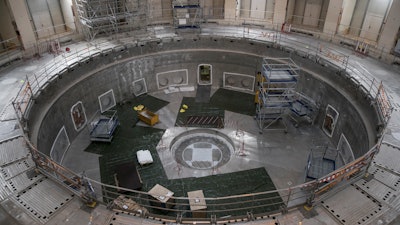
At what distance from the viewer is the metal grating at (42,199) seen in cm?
970

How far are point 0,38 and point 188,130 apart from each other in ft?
46.1

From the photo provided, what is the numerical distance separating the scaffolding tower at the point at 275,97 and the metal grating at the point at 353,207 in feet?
29.8

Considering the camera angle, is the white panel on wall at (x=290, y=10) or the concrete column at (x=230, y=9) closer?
the white panel on wall at (x=290, y=10)

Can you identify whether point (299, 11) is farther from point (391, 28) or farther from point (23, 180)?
point (23, 180)

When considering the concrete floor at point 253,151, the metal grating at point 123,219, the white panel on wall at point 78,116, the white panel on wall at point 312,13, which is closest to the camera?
the metal grating at point 123,219

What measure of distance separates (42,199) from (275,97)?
46.6 feet

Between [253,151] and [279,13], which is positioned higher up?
[279,13]

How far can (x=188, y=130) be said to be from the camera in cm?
1962

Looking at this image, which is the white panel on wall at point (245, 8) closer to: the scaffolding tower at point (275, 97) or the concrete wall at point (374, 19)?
the scaffolding tower at point (275, 97)

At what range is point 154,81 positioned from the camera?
2366cm

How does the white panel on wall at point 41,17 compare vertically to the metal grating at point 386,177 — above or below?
above

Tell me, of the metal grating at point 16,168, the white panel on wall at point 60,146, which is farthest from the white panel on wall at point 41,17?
the metal grating at point 16,168

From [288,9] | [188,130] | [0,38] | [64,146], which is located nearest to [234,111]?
[188,130]

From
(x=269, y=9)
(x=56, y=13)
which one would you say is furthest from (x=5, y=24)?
(x=269, y=9)
